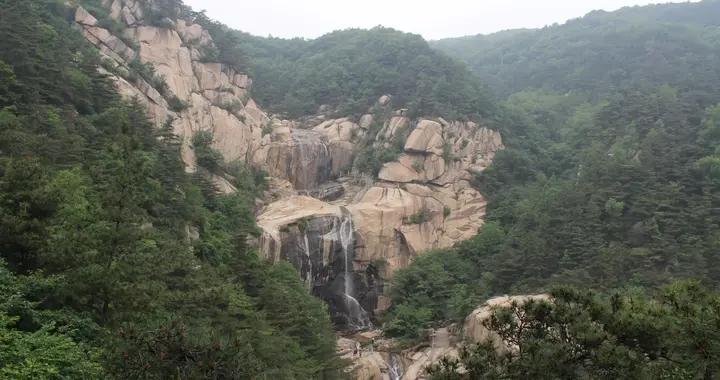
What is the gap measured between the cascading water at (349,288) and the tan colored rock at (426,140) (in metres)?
9.54

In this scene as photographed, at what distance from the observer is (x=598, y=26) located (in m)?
78.0

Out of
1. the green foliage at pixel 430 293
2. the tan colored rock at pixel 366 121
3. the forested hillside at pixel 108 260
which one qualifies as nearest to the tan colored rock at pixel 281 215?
the forested hillside at pixel 108 260

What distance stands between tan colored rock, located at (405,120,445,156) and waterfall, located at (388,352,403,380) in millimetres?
18650

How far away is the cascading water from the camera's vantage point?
30295mm

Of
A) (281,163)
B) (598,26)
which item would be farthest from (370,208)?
(598,26)

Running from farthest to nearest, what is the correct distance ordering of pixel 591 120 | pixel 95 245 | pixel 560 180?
1. pixel 591 120
2. pixel 560 180
3. pixel 95 245

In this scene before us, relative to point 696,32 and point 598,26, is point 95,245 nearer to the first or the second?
point 696,32

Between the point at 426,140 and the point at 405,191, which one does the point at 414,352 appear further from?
the point at 426,140

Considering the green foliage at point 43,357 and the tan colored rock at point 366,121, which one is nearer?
the green foliage at point 43,357

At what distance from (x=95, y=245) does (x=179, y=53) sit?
31.0 m

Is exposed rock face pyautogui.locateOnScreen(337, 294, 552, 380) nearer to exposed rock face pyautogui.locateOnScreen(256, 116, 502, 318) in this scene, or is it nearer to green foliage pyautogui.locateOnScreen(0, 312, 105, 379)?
exposed rock face pyautogui.locateOnScreen(256, 116, 502, 318)

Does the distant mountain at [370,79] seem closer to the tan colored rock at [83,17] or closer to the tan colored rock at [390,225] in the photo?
the tan colored rock at [390,225]

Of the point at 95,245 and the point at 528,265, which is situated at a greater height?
the point at 95,245

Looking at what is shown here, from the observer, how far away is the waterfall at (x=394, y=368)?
23219 millimetres
